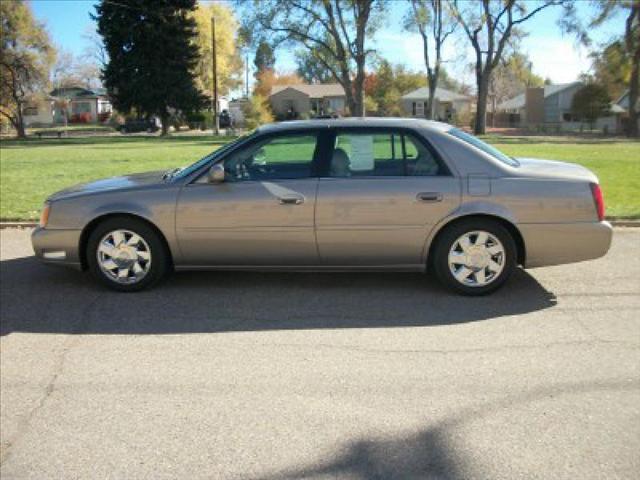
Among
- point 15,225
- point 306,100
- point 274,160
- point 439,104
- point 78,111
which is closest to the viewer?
point 274,160

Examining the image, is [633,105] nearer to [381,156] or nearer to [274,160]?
[381,156]

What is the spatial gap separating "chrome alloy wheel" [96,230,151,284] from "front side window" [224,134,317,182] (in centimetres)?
105

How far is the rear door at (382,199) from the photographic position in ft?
19.0

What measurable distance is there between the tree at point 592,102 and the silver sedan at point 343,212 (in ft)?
224

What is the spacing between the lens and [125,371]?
438cm

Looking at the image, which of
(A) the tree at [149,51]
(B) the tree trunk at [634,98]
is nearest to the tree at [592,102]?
(B) the tree trunk at [634,98]

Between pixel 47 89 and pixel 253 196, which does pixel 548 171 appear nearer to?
pixel 253 196

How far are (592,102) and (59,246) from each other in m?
70.4

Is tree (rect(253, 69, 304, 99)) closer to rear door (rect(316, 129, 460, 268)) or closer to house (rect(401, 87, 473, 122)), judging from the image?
house (rect(401, 87, 473, 122))

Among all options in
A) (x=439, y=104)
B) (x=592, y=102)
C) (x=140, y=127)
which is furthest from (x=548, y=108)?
(x=140, y=127)

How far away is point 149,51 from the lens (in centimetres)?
5216

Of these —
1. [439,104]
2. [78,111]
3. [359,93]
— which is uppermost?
[78,111]

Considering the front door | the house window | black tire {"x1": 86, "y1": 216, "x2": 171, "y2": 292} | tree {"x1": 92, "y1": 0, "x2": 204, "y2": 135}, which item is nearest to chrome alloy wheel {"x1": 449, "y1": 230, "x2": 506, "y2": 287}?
the front door

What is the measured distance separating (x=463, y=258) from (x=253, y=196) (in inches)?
76.2
